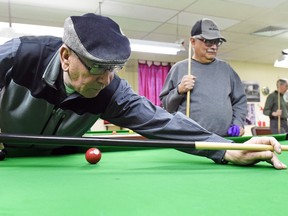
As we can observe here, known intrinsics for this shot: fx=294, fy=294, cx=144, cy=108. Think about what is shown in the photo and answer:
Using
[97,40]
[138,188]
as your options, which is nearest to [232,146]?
[138,188]

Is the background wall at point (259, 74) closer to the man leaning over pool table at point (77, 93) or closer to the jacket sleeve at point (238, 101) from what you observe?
the jacket sleeve at point (238, 101)

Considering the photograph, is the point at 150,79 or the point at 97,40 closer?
the point at 97,40

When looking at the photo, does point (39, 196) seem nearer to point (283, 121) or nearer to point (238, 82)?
point (238, 82)

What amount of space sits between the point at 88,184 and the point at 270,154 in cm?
71

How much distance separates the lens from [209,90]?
7.91 feet

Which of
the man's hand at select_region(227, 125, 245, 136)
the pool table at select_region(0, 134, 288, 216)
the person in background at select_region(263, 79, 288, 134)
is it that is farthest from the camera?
the person in background at select_region(263, 79, 288, 134)

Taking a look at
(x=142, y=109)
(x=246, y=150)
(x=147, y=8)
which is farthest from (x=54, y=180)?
(x=147, y=8)

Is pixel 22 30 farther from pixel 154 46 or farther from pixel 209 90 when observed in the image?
pixel 209 90

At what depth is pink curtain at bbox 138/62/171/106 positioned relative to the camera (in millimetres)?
7383

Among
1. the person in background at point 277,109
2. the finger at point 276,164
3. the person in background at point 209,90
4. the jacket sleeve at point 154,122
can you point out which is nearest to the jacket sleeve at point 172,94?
the person in background at point 209,90

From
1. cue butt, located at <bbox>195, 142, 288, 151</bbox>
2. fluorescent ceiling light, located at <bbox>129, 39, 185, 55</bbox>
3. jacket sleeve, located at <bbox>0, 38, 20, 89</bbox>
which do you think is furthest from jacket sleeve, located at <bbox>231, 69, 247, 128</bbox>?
fluorescent ceiling light, located at <bbox>129, 39, 185, 55</bbox>

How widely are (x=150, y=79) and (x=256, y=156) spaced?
6392 millimetres

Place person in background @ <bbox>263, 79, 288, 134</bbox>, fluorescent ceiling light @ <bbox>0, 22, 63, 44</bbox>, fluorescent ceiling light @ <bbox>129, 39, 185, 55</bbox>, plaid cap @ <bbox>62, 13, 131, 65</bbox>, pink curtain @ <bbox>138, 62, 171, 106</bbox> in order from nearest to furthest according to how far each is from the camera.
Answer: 1. plaid cap @ <bbox>62, 13, 131, 65</bbox>
2. fluorescent ceiling light @ <bbox>0, 22, 63, 44</bbox>
3. fluorescent ceiling light @ <bbox>129, 39, 185, 55</bbox>
4. person in background @ <bbox>263, 79, 288, 134</bbox>
5. pink curtain @ <bbox>138, 62, 171, 106</bbox>

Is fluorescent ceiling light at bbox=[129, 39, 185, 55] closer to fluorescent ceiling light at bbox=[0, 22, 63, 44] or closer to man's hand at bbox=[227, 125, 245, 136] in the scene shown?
fluorescent ceiling light at bbox=[0, 22, 63, 44]
